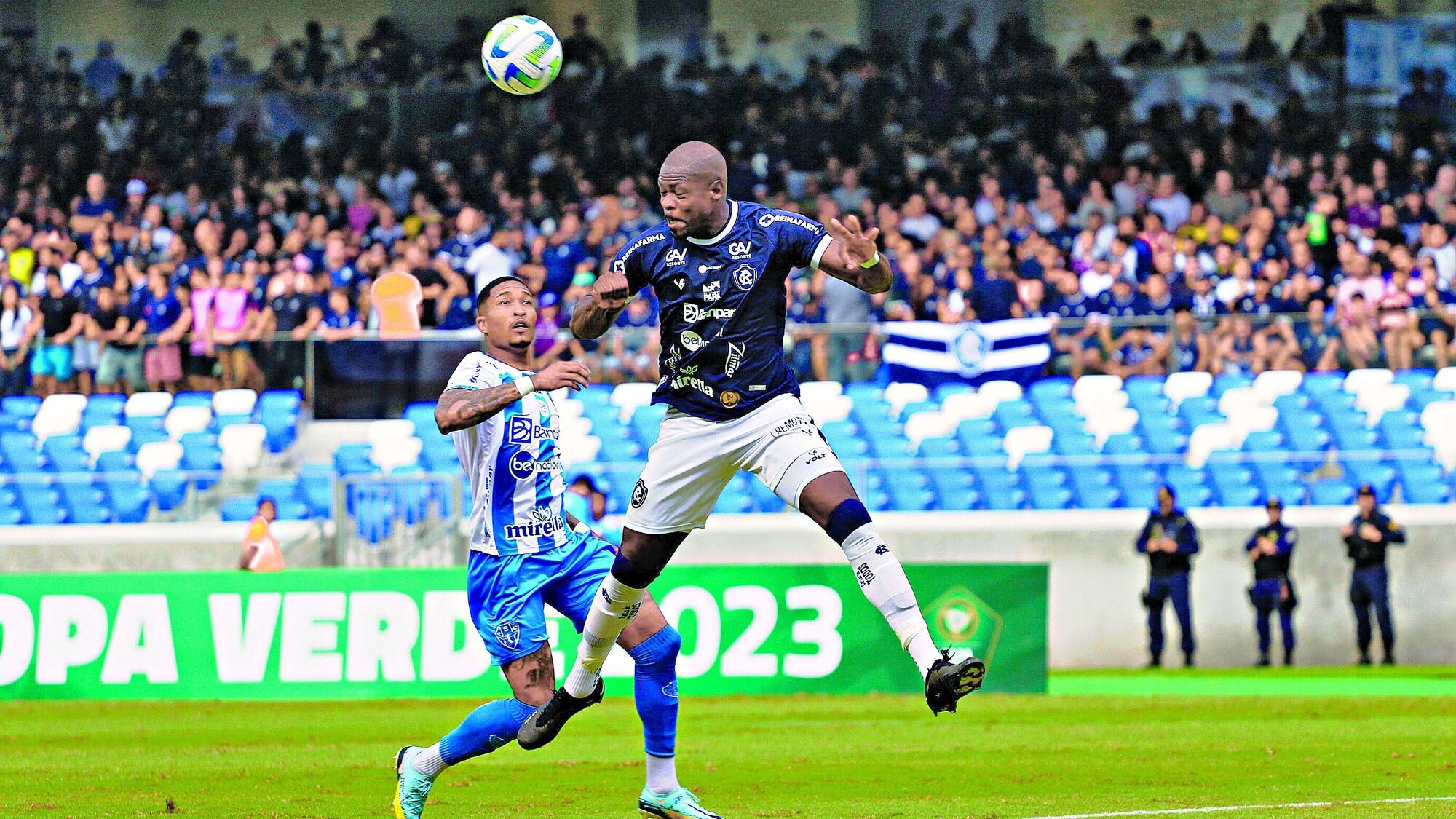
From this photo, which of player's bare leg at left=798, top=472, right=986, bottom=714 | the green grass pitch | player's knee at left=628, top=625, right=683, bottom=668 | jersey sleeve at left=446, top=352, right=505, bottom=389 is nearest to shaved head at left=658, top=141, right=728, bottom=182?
jersey sleeve at left=446, top=352, right=505, bottom=389

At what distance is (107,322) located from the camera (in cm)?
2086

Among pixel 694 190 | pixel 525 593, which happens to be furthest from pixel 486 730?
pixel 694 190

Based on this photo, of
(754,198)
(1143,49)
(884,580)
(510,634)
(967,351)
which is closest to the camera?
(884,580)

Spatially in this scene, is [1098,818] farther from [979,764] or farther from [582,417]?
[582,417]

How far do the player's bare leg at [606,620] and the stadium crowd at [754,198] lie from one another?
11278 millimetres

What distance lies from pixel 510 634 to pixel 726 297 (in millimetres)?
1731

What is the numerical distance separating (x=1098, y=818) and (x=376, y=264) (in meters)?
15.3

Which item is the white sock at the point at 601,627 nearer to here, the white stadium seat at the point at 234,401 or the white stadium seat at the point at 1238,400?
the white stadium seat at the point at 234,401

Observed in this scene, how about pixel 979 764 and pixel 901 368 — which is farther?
pixel 901 368

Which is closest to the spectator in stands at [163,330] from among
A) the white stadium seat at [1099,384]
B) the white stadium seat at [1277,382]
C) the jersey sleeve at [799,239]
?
the white stadium seat at [1099,384]

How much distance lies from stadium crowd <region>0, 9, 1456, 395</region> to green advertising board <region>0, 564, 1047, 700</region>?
4147mm

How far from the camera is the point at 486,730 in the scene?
778cm

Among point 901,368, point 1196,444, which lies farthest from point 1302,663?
point 901,368

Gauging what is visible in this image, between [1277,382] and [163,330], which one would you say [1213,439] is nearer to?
[1277,382]
